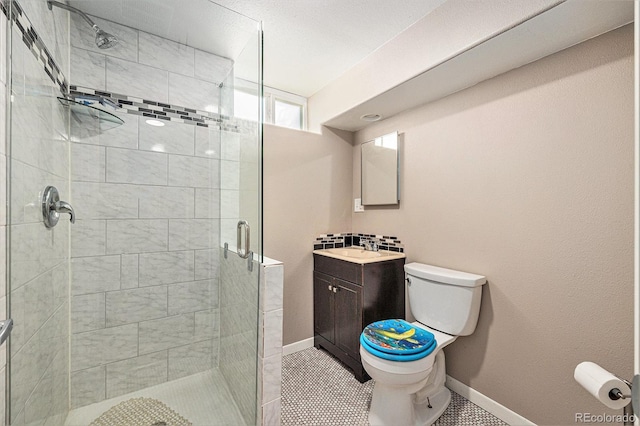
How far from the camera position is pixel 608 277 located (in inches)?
49.3

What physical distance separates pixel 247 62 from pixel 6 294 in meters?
1.44

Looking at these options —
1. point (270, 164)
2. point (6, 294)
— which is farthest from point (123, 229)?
point (270, 164)

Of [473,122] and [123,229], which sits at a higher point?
[473,122]

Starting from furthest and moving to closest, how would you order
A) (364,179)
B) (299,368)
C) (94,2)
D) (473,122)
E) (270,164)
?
(364,179), (270,164), (299,368), (473,122), (94,2)

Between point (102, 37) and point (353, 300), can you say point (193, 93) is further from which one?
point (353, 300)

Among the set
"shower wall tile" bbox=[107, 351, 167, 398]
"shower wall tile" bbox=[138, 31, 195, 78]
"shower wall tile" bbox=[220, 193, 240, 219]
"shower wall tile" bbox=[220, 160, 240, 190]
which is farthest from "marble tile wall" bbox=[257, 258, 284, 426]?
"shower wall tile" bbox=[138, 31, 195, 78]

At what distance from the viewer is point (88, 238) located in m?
1.58

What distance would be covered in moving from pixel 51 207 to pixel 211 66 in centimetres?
126

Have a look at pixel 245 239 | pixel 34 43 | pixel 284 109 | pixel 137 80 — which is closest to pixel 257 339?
pixel 245 239

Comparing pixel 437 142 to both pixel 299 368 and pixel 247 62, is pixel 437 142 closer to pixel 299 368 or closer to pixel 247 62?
pixel 247 62

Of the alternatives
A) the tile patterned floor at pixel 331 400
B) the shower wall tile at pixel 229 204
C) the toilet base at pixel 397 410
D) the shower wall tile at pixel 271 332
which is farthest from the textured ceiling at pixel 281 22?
the tile patterned floor at pixel 331 400

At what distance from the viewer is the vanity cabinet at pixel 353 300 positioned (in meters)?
1.95

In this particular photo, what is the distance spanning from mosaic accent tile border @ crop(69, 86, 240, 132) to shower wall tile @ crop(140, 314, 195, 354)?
Result: 4.13 ft

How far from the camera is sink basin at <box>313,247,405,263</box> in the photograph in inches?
81.7
